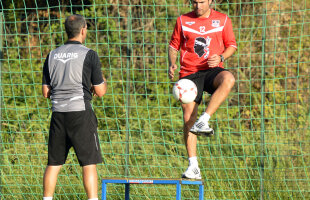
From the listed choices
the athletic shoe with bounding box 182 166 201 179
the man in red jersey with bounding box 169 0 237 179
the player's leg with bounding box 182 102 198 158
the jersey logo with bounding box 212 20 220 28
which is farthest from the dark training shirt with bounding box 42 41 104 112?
the jersey logo with bounding box 212 20 220 28

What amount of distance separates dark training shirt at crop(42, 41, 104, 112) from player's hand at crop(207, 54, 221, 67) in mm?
1147

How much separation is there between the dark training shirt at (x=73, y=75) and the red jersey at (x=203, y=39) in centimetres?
116

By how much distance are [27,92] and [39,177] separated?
190cm

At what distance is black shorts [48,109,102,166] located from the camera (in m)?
4.80

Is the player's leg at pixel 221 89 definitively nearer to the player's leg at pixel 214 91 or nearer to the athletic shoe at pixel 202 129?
the player's leg at pixel 214 91

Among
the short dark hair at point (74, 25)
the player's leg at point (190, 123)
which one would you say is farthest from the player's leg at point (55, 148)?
the player's leg at point (190, 123)

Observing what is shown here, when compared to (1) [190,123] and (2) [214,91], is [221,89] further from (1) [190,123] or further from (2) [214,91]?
(1) [190,123]

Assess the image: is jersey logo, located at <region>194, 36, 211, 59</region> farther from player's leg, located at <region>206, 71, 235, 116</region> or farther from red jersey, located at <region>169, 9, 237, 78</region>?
player's leg, located at <region>206, 71, 235, 116</region>

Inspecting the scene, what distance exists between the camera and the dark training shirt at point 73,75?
4.78 meters

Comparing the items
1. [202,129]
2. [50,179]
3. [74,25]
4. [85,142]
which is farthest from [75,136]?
[202,129]

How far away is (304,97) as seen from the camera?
29.2 ft

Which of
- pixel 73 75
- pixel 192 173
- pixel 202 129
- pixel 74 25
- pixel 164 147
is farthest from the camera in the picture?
pixel 164 147

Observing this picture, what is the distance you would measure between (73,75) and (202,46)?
151cm

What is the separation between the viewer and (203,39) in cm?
553
